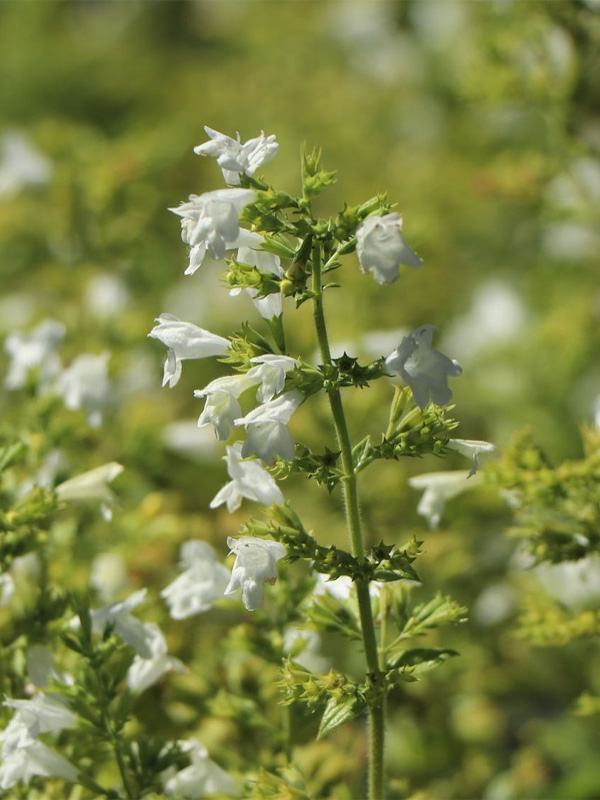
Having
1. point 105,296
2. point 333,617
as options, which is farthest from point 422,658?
point 105,296

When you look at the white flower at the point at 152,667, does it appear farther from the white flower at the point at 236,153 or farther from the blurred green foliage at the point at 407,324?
the white flower at the point at 236,153

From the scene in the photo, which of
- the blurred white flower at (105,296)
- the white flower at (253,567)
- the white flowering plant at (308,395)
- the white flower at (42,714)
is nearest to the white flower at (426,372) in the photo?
the white flowering plant at (308,395)

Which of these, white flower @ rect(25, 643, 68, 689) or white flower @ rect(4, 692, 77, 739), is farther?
white flower @ rect(25, 643, 68, 689)

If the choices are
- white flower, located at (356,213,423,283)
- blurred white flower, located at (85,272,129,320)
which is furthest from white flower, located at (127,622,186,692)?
blurred white flower, located at (85,272,129,320)

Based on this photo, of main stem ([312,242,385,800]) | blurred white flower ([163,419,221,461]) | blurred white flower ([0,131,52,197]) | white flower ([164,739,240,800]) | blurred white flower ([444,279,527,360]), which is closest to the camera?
main stem ([312,242,385,800])

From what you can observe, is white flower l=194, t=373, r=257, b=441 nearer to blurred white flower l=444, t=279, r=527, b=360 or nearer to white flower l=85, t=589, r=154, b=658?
white flower l=85, t=589, r=154, b=658

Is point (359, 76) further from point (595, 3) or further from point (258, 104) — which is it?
point (595, 3)

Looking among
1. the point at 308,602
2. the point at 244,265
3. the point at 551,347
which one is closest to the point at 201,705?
the point at 308,602

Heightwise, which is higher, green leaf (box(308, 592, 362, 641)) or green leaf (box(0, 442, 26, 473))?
green leaf (box(0, 442, 26, 473))

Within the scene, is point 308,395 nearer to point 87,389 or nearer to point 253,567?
point 253,567
